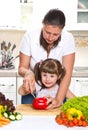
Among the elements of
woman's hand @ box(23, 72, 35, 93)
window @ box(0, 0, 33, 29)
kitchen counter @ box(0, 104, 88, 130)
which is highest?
window @ box(0, 0, 33, 29)

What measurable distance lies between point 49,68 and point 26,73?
0.27 metres

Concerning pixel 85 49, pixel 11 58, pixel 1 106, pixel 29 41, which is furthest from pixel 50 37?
pixel 85 49

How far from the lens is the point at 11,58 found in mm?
3732

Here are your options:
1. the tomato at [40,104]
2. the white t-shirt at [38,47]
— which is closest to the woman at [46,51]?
the white t-shirt at [38,47]

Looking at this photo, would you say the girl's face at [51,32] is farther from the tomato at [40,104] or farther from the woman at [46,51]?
the tomato at [40,104]

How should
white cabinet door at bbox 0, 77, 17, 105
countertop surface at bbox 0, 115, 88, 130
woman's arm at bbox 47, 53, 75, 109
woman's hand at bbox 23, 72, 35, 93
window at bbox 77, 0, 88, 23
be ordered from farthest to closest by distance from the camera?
window at bbox 77, 0, 88, 23
white cabinet door at bbox 0, 77, 17, 105
woman's arm at bbox 47, 53, 75, 109
woman's hand at bbox 23, 72, 35, 93
countertop surface at bbox 0, 115, 88, 130

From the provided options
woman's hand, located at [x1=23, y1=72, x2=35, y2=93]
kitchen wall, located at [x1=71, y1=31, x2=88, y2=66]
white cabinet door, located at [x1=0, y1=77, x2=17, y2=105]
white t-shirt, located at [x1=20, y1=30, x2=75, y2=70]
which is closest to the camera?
woman's hand, located at [x1=23, y1=72, x2=35, y2=93]

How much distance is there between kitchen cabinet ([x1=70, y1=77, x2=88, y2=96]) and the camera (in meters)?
3.42

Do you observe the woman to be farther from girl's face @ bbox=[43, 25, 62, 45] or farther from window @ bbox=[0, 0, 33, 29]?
window @ bbox=[0, 0, 33, 29]

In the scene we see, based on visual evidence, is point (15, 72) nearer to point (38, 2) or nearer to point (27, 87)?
point (38, 2)

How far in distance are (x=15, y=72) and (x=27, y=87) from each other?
4.71ft

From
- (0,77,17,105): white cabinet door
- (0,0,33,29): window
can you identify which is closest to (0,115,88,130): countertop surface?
(0,77,17,105): white cabinet door

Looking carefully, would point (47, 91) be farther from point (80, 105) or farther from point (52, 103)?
point (80, 105)

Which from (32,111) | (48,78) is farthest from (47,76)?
(32,111)
